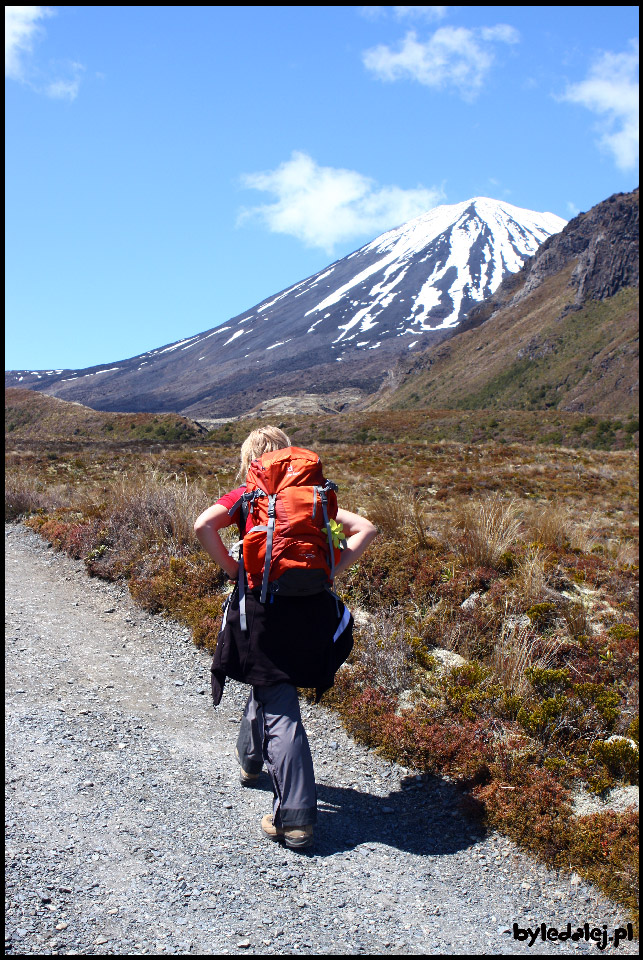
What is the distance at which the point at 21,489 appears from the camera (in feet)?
36.6

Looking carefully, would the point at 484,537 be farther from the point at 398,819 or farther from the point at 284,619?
the point at 284,619

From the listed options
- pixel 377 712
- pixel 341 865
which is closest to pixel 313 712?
pixel 377 712

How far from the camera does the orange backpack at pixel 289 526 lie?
2.71 metres

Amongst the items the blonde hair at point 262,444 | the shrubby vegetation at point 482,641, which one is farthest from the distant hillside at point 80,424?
the blonde hair at point 262,444

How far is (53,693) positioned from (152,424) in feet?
148

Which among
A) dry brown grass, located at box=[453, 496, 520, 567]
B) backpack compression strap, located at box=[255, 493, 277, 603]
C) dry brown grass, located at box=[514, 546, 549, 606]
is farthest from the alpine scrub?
dry brown grass, located at box=[453, 496, 520, 567]

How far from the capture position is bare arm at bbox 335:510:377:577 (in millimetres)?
3031

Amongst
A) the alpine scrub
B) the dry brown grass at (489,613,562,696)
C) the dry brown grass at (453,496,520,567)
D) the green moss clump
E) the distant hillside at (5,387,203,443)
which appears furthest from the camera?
the distant hillside at (5,387,203,443)

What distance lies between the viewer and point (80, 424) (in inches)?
1971

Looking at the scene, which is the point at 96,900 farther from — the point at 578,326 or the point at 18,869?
the point at 578,326

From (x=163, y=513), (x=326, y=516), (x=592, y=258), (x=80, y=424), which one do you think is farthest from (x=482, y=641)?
(x=592, y=258)

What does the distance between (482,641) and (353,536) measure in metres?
2.22

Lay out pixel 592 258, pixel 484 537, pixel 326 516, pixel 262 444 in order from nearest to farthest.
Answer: pixel 326 516
pixel 262 444
pixel 484 537
pixel 592 258

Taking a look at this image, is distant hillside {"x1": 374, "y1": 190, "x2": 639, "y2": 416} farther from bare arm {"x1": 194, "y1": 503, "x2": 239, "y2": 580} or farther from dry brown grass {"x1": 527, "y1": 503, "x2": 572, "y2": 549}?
bare arm {"x1": 194, "y1": 503, "x2": 239, "y2": 580}
